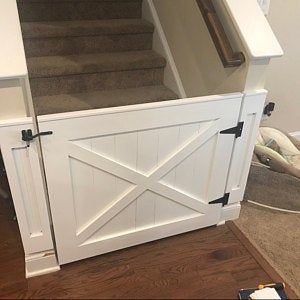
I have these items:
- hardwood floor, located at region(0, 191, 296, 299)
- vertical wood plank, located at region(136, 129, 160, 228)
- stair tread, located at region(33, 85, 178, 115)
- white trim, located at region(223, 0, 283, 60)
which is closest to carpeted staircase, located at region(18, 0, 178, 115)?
stair tread, located at region(33, 85, 178, 115)

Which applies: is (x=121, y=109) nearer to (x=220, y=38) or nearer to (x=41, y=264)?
(x=220, y=38)

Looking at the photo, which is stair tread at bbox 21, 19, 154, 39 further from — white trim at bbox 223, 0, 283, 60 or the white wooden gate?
the white wooden gate

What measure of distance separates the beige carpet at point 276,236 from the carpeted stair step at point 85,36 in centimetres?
133

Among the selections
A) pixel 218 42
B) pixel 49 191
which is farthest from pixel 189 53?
pixel 49 191

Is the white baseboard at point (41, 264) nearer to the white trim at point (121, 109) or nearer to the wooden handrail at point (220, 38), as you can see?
the white trim at point (121, 109)

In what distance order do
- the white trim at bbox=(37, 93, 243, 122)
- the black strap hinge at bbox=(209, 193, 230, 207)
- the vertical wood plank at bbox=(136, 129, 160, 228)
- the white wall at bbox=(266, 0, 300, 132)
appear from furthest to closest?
the white wall at bbox=(266, 0, 300, 132)
the black strap hinge at bbox=(209, 193, 230, 207)
the vertical wood plank at bbox=(136, 129, 160, 228)
the white trim at bbox=(37, 93, 243, 122)

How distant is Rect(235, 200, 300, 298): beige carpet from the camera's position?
172 centimetres

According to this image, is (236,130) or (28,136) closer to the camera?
A: (28,136)

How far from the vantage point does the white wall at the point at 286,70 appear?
234cm

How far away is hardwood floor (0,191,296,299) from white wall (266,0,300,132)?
129cm

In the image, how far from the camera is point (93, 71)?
2.08m

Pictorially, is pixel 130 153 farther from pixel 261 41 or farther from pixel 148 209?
pixel 261 41

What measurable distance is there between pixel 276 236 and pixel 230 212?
0.93 ft

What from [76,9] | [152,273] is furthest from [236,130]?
[76,9]
